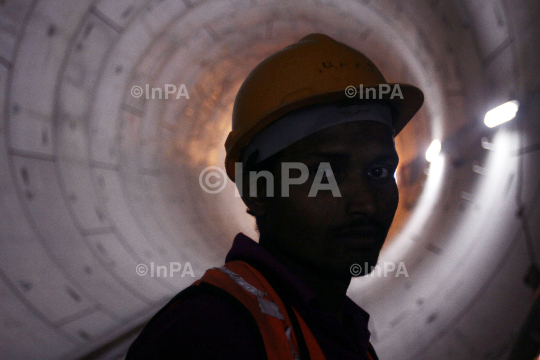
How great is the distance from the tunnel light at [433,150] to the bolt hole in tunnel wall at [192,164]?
0.04m

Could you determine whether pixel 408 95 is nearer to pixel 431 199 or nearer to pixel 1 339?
pixel 431 199

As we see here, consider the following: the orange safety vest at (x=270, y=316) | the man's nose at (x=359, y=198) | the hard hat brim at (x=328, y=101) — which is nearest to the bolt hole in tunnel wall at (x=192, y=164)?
the hard hat brim at (x=328, y=101)

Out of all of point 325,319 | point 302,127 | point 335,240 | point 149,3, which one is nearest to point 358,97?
point 302,127

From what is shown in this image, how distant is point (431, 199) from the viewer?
7.82ft

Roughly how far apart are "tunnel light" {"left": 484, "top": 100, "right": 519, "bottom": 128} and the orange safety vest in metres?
1.46

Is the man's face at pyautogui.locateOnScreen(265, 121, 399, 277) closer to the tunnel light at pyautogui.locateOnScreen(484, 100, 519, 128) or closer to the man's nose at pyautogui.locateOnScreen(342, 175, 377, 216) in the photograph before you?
the man's nose at pyautogui.locateOnScreen(342, 175, 377, 216)

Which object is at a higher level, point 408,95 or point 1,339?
point 408,95

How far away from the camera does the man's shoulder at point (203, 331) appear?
0.78 metres

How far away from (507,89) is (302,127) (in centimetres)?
111

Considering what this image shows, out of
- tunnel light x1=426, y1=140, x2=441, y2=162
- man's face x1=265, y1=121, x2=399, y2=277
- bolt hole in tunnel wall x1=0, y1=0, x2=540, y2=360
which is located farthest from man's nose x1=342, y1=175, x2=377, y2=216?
tunnel light x1=426, y1=140, x2=441, y2=162

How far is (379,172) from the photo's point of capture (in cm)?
131

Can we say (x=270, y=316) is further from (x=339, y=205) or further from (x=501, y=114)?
(x=501, y=114)

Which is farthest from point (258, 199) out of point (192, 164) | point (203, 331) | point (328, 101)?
point (192, 164)

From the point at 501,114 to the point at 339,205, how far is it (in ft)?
3.87
